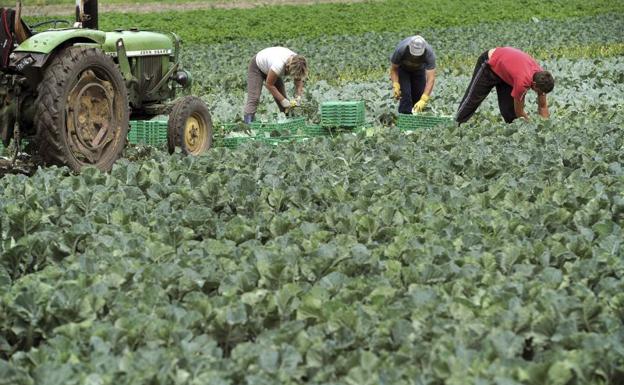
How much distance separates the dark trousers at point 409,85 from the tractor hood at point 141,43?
9.87 feet

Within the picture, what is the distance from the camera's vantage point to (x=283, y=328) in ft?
13.2

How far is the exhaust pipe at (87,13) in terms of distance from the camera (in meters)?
9.48

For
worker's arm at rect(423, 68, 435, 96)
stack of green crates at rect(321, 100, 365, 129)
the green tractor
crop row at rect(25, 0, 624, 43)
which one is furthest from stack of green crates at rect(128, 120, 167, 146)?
crop row at rect(25, 0, 624, 43)

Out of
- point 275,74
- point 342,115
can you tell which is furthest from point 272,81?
point 342,115

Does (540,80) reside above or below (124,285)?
above

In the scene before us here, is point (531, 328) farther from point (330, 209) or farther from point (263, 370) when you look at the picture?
point (330, 209)

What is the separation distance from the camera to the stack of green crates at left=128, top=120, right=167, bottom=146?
31.7ft

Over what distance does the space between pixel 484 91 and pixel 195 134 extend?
3.24 m

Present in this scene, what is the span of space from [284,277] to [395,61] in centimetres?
755

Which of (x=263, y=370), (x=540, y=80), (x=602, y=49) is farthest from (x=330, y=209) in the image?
(x=602, y=49)

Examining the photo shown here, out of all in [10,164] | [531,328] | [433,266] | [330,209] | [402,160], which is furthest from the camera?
[10,164]

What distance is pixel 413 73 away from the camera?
12.2m

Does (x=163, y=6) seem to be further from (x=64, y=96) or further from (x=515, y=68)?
(x=64, y=96)

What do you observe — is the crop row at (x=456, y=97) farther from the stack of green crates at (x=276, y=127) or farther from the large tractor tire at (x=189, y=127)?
the large tractor tire at (x=189, y=127)
